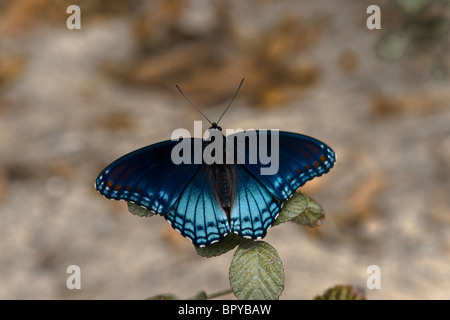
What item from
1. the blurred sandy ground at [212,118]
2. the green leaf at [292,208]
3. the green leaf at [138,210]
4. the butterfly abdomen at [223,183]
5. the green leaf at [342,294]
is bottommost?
the green leaf at [342,294]

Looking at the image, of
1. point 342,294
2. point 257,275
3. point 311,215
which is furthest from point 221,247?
point 342,294

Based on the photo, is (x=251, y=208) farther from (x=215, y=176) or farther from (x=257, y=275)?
(x=257, y=275)

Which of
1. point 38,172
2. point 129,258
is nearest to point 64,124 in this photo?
point 38,172

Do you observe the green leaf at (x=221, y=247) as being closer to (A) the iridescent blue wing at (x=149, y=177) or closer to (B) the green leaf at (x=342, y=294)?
(A) the iridescent blue wing at (x=149, y=177)

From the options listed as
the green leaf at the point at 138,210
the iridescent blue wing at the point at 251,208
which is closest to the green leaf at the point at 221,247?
the iridescent blue wing at the point at 251,208

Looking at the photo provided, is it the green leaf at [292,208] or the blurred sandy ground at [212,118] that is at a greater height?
the blurred sandy ground at [212,118]

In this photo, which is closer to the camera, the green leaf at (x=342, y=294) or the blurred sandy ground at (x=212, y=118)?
the green leaf at (x=342, y=294)
